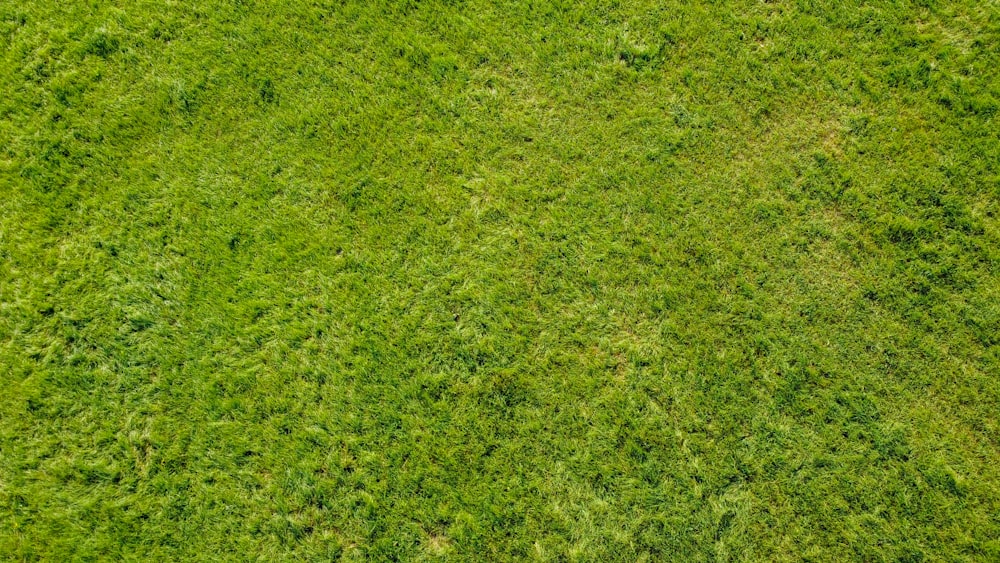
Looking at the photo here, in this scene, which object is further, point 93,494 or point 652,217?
point 652,217

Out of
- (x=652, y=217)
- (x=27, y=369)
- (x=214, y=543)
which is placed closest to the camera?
(x=214, y=543)

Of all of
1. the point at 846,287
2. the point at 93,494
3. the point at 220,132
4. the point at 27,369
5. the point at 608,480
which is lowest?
the point at 93,494

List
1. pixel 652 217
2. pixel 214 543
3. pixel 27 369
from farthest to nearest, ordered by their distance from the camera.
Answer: pixel 652 217
pixel 27 369
pixel 214 543

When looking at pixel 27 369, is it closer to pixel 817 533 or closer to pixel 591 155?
pixel 591 155

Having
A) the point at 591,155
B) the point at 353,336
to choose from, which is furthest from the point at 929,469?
the point at 353,336

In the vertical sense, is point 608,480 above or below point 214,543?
above

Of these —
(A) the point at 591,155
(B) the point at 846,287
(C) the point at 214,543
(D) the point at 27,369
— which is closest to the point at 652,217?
(A) the point at 591,155
